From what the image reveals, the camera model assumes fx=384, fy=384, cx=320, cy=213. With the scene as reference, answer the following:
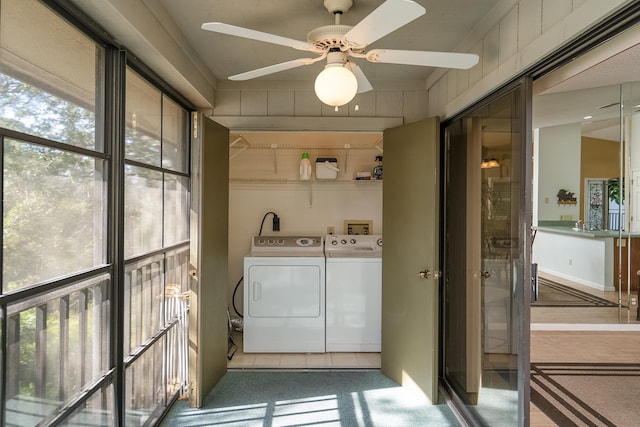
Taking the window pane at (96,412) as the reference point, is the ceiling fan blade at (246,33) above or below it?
above

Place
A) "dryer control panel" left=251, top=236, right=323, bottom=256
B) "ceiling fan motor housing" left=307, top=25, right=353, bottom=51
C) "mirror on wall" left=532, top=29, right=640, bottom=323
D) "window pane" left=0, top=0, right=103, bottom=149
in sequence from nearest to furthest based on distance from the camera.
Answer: "window pane" left=0, top=0, right=103, bottom=149 < "ceiling fan motor housing" left=307, top=25, right=353, bottom=51 < "dryer control panel" left=251, top=236, right=323, bottom=256 < "mirror on wall" left=532, top=29, right=640, bottom=323

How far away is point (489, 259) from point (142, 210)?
184 centimetres

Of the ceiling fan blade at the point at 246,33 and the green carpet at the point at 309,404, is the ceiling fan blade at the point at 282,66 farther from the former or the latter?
the green carpet at the point at 309,404

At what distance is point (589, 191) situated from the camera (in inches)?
245

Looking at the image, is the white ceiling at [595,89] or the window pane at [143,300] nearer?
the white ceiling at [595,89]

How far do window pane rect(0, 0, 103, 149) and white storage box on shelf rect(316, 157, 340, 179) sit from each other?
8.19ft

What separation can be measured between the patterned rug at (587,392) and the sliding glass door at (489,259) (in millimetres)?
628

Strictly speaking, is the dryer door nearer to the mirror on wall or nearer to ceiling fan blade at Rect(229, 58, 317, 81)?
ceiling fan blade at Rect(229, 58, 317, 81)

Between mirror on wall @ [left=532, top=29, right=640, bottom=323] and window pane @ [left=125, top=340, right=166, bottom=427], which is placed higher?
mirror on wall @ [left=532, top=29, right=640, bottom=323]

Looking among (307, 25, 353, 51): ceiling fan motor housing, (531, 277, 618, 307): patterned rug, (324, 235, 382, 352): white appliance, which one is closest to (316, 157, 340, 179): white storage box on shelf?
(324, 235, 382, 352): white appliance

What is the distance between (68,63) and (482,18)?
1.88 metres

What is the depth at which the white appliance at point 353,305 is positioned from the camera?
3389mm

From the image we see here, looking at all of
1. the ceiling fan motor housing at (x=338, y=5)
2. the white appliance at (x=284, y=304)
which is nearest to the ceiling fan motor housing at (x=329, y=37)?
the ceiling fan motor housing at (x=338, y=5)

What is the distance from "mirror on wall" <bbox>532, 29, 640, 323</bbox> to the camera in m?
3.85
